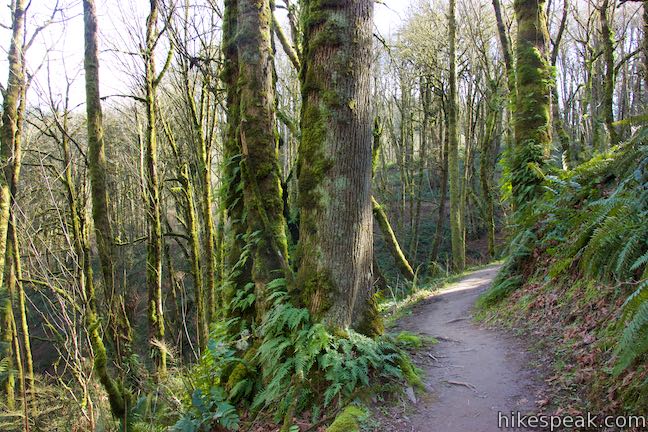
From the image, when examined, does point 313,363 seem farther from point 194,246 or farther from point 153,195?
point 194,246

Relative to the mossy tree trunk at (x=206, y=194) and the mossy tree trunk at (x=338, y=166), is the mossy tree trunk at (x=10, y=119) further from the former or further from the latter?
the mossy tree trunk at (x=338, y=166)

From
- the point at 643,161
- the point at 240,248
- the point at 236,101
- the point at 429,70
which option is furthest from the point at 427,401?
the point at 429,70

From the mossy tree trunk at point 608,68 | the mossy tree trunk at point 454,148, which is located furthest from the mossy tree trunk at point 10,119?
the mossy tree trunk at point 608,68

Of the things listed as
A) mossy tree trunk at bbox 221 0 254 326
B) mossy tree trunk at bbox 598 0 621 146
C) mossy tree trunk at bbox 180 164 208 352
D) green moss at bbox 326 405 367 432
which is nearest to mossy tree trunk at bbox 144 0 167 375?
mossy tree trunk at bbox 180 164 208 352

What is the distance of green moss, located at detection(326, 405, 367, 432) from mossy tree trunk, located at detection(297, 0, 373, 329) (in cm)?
78

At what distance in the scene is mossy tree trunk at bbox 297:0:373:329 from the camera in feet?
13.6

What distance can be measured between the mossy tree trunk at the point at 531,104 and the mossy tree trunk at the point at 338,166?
145 inches

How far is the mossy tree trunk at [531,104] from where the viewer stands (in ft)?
22.8

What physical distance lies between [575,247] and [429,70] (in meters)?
14.7

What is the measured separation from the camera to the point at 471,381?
3979 millimetres

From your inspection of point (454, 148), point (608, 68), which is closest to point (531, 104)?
point (608, 68)

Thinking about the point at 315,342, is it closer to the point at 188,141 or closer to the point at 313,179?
the point at 313,179

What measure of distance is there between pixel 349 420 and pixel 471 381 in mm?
1295

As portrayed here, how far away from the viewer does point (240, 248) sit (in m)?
5.90
